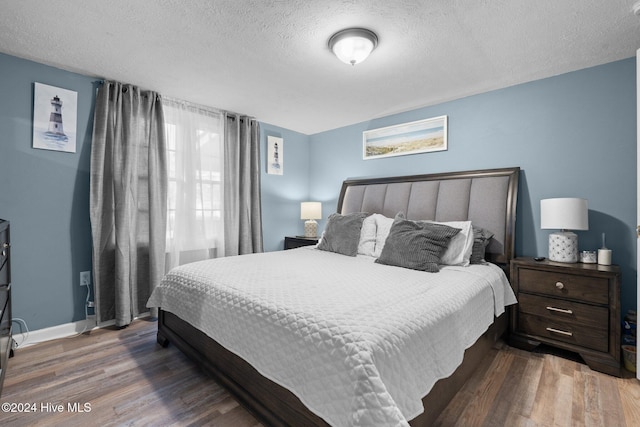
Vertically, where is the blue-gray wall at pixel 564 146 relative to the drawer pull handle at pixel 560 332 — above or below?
above

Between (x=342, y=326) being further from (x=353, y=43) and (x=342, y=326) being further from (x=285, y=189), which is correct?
(x=285, y=189)

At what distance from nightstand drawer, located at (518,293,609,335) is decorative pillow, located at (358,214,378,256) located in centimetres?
128

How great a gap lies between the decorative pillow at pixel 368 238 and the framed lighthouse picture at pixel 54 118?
2755mm

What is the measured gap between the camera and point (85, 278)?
8.96ft

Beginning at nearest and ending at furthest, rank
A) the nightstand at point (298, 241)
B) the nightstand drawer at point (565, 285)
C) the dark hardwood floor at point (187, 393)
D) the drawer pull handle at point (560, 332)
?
the dark hardwood floor at point (187, 393)
the nightstand drawer at point (565, 285)
the drawer pull handle at point (560, 332)
the nightstand at point (298, 241)

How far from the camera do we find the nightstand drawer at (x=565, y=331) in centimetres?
209

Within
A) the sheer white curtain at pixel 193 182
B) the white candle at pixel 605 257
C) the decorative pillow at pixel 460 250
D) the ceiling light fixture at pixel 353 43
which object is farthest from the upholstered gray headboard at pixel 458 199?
the sheer white curtain at pixel 193 182

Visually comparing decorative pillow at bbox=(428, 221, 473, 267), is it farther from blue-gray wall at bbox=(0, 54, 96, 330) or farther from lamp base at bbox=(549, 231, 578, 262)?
blue-gray wall at bbox=(0, 54, 96, 330)

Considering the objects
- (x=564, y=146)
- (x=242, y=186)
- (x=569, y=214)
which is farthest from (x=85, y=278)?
(x=564, y=146)

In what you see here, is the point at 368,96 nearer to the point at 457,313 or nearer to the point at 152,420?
the point at 457,313

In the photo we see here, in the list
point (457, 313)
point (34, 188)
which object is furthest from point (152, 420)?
point (34, 188)

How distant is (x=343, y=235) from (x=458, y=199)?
1.20 metres

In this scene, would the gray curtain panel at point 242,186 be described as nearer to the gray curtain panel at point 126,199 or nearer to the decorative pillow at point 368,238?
the gray curtain panel at point 126,199

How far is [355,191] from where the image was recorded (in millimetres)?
3873
